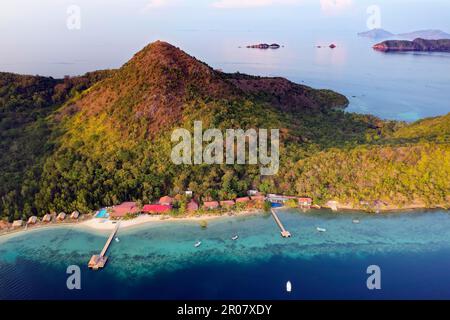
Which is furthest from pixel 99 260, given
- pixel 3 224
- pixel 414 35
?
pixel 414 35

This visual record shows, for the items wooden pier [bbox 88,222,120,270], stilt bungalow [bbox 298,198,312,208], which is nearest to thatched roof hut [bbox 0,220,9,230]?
wooden pier [bbox 88,222,120,270]

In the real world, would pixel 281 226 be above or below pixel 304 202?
below

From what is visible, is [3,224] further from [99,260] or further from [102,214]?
[99,260]

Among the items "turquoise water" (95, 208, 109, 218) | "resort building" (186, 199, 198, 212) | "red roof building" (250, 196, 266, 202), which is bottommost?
"turquoise water" (95, 208, 109, 218)

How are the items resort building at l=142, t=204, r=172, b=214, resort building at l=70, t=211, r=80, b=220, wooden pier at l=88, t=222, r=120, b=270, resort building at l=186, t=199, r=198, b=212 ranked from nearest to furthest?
wooden pier at l=88, t=222, r=120, b=270 < resort building at l=70, t=211, r=80, b=220 < resort building at l=142, t=204, r=172, b=214 < resort building at l=186, t=199, r=198, b=212

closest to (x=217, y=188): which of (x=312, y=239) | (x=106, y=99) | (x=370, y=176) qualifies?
(x=312, y=239)

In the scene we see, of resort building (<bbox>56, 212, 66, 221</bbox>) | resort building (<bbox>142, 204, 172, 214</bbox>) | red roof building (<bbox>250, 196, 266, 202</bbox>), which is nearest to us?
resort building (<bbox>56, 212, 66, 221</bbox>)

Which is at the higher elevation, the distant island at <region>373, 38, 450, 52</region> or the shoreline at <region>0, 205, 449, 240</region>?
the distant island at <region>373, 38, 450, 52</region>

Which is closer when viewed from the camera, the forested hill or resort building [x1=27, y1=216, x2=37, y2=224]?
resort building [x1=27, y1=216, x2=37, y2=224]

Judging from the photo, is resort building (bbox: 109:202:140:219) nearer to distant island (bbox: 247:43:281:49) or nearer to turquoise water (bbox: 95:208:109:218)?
turquoise water (bbox: 95:208:109:218)
